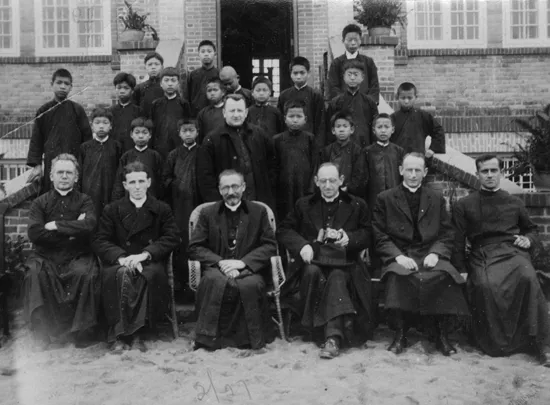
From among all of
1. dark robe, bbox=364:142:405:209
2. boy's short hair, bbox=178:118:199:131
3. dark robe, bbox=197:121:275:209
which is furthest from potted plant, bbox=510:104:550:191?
boy's short hair, bbox=178:118:199:131

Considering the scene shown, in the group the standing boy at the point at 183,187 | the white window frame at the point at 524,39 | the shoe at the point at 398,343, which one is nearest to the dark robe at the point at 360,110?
the standing boy at the point at 183,187

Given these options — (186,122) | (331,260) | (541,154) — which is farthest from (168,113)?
(541,154)

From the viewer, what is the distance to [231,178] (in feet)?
20.0

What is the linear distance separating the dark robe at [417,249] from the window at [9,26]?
8883mm

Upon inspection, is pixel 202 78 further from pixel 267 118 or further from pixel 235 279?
pixel 235 279

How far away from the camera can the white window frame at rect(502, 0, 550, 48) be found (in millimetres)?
12078

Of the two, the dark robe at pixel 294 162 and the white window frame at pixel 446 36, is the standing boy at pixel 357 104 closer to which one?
the dark robe at pixel 294 162

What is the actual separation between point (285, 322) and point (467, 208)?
1.91 meters

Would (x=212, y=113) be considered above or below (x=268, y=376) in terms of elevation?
above

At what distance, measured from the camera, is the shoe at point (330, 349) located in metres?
5.43

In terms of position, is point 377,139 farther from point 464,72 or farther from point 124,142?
point 464,72

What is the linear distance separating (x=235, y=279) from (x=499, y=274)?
2188 mm

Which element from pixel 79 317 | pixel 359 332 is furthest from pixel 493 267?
pixel 79 317

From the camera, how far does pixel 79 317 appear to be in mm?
5863
